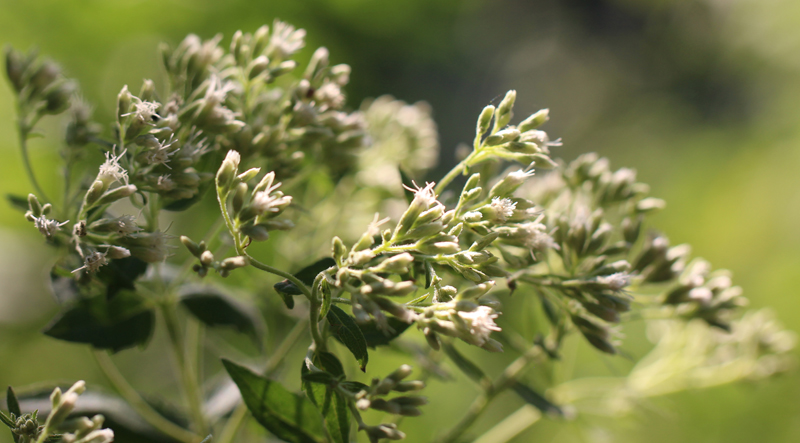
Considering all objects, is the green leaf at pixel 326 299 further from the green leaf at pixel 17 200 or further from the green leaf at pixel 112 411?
the green leaf at pixel 17 200

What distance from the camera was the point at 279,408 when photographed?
103 centimetres

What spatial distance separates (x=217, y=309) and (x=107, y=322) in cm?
25

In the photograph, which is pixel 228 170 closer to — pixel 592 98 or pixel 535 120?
pixel 535 120

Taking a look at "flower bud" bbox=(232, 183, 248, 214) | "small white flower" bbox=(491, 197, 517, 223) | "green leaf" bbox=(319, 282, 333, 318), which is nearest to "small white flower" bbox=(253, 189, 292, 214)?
"flower bud" bbox=(232, 183, 248, 214)

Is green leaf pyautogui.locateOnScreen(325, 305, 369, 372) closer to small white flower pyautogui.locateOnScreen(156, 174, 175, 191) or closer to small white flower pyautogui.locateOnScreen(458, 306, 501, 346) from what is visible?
small white flower pyautogui.locateOnScreen(458, 306, 501, 346)

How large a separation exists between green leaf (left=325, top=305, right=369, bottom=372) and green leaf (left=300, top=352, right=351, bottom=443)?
2.3 inches

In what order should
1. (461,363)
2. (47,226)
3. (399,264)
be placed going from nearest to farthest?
(399,264)
(47,226)
(461,363)

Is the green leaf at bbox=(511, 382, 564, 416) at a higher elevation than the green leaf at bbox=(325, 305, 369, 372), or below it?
higher

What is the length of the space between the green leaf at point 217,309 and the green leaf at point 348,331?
60 cm

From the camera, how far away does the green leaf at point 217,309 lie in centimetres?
138

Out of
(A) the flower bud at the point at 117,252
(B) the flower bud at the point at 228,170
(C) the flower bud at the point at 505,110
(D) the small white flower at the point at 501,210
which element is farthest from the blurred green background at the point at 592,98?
(A) the flower bud at the point at 117,252

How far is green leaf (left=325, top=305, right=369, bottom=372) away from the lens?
0.89 meters

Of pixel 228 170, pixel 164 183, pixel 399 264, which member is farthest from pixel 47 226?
pixel 399 264

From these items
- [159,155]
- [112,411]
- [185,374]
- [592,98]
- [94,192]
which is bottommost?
[112,411]
